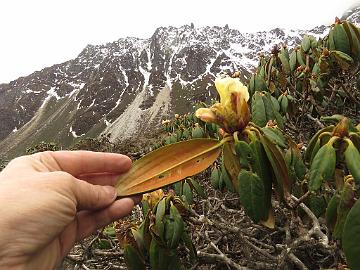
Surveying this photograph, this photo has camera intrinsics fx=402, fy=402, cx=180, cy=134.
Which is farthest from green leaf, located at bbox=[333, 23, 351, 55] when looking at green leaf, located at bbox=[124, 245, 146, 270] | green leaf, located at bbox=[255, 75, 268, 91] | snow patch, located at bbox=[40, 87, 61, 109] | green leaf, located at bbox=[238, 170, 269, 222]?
snow patch, located at bbox=[40, 87, 61, 109]

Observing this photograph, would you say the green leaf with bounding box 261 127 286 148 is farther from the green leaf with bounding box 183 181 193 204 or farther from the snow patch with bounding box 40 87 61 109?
the snow patch with bounding box 40 87 61 109

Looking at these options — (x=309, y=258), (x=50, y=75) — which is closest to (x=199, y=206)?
(x=309, y=258)

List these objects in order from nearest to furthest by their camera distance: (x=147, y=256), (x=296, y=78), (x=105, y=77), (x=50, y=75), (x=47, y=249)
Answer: (x=47, y=249), (x=147, y=256), (x=296, y=78), (x=105, y=77), (x=50, y=75)

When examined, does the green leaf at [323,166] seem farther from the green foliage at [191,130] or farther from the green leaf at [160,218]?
the green foliage at [191,130]

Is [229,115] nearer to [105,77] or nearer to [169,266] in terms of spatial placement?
[169,266]

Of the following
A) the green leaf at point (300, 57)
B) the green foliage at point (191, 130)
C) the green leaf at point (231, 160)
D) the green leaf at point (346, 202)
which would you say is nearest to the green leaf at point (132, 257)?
the green leaf at point (231, 160)

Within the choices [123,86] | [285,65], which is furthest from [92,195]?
[123,86]
